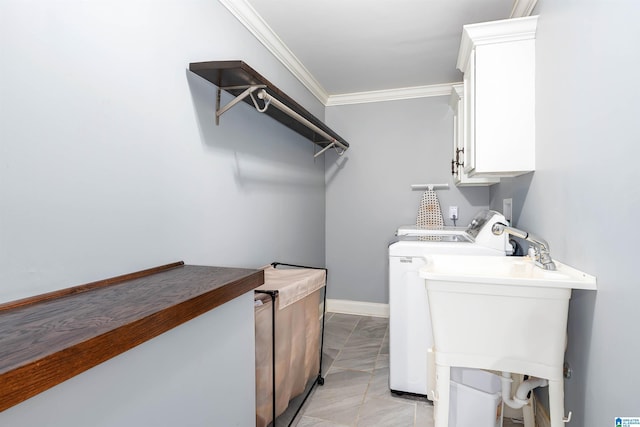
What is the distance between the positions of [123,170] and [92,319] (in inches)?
25.5

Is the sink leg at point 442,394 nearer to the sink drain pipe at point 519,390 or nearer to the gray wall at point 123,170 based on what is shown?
the sink drain pipe at point 519,390

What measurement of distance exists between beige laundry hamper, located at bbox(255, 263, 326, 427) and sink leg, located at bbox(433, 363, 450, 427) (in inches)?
28.2

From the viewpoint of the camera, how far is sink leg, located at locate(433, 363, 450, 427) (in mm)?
1349

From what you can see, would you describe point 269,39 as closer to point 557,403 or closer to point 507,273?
point 507,273

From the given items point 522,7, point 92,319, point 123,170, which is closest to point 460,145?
point 522,7

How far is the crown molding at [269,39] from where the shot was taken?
194 cm

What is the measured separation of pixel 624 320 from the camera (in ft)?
3.24

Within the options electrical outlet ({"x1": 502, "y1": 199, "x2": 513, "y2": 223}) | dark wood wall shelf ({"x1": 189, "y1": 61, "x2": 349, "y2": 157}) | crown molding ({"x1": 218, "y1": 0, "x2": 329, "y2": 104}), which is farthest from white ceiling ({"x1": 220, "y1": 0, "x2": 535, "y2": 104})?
electrical outlet ({"x1": 502, "y1": 199, "x2": 513, "y2": 223})

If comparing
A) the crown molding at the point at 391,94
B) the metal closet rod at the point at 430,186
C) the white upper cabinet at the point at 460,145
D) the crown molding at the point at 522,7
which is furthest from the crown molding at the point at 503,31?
the metal closet rod at the point at 430,186

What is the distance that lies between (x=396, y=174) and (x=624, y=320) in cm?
258

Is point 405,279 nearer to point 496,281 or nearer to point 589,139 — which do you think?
point 496,281

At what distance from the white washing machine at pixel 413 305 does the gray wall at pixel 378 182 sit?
4.46 feet

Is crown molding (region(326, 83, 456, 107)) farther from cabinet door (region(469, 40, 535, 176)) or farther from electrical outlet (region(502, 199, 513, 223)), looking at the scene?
cabinet door (region(469, 40, 535, 176))

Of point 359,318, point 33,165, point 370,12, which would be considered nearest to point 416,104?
point 370,12
